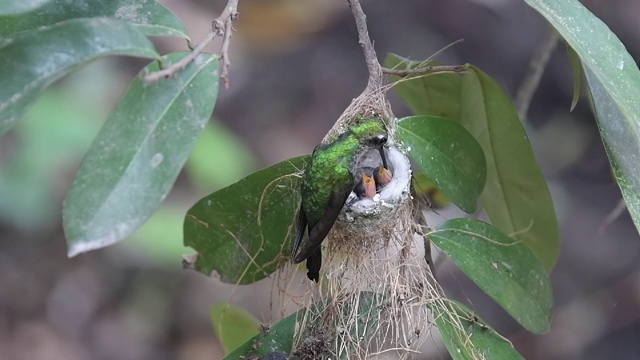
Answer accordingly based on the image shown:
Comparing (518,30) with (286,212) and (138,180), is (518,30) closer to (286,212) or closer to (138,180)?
(286,212)

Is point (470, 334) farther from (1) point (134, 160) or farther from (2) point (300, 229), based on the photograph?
(1) point (134, 160)

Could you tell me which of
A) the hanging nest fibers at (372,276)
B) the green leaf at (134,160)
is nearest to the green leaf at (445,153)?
the hanging nest fibers at (372,276)

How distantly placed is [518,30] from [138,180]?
2.57 m

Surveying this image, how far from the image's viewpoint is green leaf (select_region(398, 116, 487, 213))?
1185mm

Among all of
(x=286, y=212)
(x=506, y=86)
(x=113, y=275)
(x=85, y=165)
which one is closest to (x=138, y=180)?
(x=85, y=165)

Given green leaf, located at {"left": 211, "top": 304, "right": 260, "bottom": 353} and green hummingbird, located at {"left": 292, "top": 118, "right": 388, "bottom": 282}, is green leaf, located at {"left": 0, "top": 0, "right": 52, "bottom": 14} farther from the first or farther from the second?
green leaf, located at {"left": 211, "top": 304, "right": 260, "bottom": 353}

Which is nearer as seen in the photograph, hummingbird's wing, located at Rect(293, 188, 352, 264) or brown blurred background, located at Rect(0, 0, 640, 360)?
hummingbird's wing, located at Rect(293, 188, 352, 264)

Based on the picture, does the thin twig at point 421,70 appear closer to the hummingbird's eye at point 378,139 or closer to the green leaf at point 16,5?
the hummingbird's eye at point 378,139

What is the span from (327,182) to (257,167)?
1.75m

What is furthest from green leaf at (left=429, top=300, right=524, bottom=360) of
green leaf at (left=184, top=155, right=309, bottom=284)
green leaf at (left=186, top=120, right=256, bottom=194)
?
green leaf at (left=186, top=120, right=256, bottom=194)

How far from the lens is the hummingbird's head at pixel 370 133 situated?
1.17 m

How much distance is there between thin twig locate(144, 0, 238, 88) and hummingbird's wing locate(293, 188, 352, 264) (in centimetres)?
25

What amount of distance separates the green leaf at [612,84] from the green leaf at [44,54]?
0.53 metres

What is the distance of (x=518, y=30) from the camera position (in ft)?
10.3
